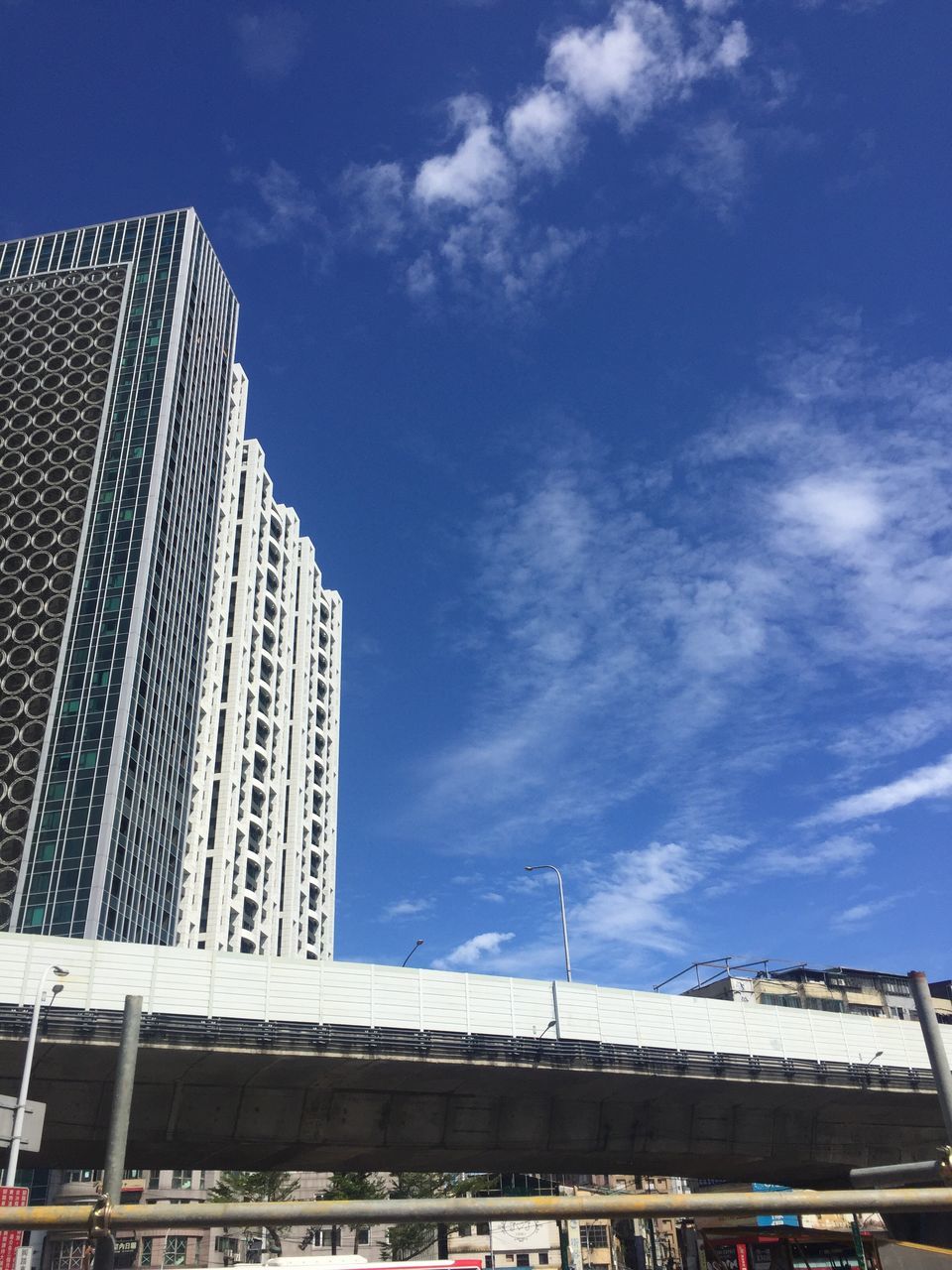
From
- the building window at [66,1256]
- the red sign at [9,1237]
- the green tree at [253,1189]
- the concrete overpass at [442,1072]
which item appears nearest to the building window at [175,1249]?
the building window at [66,1256]

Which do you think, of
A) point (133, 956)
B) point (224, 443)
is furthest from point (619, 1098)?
point (224, 443)

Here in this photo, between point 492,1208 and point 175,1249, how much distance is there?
93.1m

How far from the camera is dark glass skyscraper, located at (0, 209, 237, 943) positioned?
3720 inches

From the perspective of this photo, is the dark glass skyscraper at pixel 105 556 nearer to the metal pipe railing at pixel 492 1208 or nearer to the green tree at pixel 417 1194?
the green tree at pixel 417 1194

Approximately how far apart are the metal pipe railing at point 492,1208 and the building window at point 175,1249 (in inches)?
3508

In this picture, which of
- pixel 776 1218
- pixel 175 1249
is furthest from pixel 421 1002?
pixel 175 1249

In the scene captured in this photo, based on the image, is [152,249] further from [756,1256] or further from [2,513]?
[756,1256]

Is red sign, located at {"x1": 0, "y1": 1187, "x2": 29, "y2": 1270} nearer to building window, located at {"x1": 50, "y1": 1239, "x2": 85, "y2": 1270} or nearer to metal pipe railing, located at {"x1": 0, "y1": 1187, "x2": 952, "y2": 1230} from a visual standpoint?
metal pipe railing, located at {"x1": 0, "y1": 1187, "x2": 952, "y2": 1230}

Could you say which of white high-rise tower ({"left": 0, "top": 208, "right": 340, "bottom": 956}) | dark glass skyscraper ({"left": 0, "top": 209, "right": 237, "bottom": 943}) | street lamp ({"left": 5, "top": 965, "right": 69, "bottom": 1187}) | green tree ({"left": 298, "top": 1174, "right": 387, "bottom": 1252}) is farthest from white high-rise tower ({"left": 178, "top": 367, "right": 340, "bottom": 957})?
street lamp ({"left": 5, "top": 965, "right": 69, "bottom": 1187})

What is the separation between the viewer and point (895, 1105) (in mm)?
46375

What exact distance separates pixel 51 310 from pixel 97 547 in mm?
37659

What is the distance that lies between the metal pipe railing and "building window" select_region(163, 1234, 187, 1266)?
292 ft

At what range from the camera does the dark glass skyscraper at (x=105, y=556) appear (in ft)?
310

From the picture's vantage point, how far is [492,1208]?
21.7 feet
